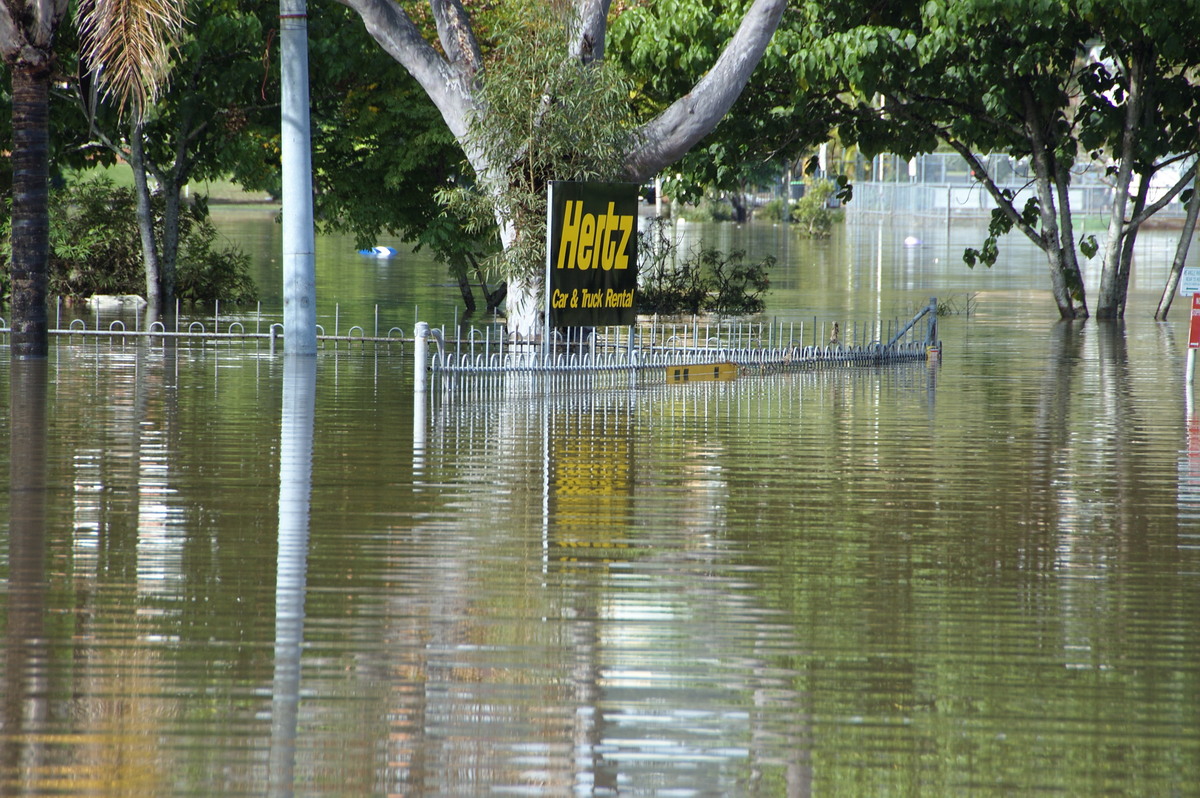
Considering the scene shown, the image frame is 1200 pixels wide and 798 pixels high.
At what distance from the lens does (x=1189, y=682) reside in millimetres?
5695

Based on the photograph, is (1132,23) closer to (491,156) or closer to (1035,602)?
(491,156)

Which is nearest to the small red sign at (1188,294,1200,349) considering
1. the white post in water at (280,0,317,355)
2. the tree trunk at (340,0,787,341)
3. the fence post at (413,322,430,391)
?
the tree trunk at (340,0,787,341)

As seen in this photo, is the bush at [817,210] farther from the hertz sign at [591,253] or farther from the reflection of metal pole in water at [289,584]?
→ the reflection of metal pole in water at [289,584]

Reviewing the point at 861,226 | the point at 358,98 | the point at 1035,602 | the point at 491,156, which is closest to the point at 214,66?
the point at 358,98

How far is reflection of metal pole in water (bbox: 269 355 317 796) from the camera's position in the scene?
4.88 m

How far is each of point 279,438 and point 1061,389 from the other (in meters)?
9.24

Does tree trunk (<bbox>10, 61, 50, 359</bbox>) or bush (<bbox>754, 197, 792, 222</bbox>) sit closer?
tree trunk (<bbox>10, 61, 50, 359</bbox>)

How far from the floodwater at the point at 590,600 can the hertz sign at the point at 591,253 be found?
2.18 meters

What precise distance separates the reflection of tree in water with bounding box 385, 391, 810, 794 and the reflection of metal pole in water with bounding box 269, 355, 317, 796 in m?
0.36

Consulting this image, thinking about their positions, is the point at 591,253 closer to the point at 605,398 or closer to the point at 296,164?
the point at 605,398

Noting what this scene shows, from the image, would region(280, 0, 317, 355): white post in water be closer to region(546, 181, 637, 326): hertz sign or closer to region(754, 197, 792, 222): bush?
region(546, 181, 637, 326): hertz sign

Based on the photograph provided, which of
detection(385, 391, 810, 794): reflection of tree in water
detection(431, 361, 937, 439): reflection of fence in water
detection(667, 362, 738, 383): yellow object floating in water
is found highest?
detection(667, 362, 738, 383): yellow object floating in water

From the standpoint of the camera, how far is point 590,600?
6.76 metres

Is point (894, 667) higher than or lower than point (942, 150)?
lower
